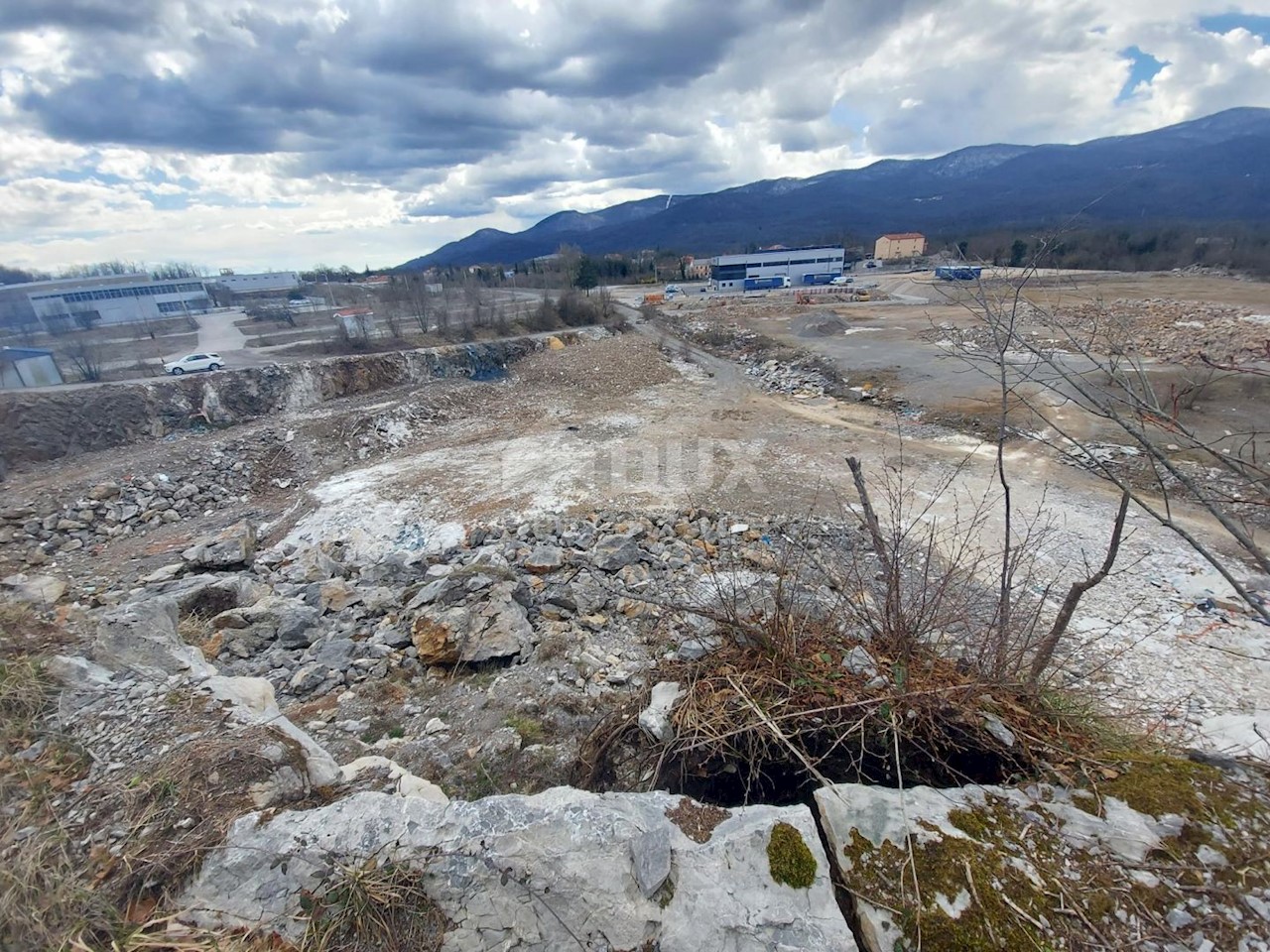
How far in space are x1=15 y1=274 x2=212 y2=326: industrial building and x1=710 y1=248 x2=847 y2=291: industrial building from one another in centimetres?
5617

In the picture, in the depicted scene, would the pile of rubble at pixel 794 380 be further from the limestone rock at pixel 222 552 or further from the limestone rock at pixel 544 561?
the limestone rock at pixel 222 552

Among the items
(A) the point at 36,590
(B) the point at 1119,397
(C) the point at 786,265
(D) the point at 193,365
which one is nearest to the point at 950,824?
(B) the point at 1119,397

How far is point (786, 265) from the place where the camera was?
229 ft

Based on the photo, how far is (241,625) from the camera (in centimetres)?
597

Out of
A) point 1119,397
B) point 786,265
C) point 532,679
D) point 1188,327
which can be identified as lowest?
point 1188,327

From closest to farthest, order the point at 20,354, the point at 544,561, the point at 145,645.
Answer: the point at 145,645, the point at 544,561, the point at 20,354

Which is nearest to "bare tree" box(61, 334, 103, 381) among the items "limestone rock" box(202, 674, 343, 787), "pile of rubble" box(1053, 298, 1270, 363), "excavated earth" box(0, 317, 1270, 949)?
"excavated earth" box(0, 317, 1270, 949)

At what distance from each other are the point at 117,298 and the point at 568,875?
222ft

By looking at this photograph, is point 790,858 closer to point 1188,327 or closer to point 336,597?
point 336,597

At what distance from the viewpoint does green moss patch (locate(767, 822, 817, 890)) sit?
1.67 m

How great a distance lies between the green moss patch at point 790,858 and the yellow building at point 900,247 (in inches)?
3245

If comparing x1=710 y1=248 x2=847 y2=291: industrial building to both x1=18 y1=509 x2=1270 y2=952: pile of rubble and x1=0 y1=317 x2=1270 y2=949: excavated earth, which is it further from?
x1=18 y1=509 x2=1270 y2=952: pile of rubble

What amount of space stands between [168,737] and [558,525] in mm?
6514

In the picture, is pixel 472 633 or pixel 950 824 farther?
pixel 472 633
